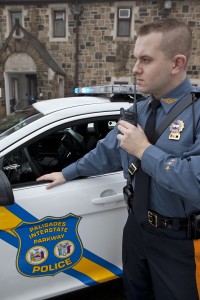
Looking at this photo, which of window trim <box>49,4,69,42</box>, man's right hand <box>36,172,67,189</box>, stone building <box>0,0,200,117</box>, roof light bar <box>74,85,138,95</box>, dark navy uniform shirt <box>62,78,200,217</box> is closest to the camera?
dark navy uniform shirt <box>62,78,200,217</box>

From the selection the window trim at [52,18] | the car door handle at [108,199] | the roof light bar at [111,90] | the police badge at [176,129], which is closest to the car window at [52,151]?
the roof light bar at [111,90]

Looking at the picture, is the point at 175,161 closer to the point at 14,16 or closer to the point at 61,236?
the point at 61,236

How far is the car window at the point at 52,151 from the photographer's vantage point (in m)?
1.77

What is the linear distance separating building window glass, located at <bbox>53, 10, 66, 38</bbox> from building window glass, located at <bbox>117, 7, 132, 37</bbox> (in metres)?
2.49

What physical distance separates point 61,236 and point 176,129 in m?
1.01

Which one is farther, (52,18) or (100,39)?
(52,18)

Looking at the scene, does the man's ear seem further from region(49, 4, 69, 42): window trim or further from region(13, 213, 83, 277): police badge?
region(49, 4, 69, 42): window trim

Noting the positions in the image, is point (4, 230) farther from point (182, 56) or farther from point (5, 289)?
point (182, 56)

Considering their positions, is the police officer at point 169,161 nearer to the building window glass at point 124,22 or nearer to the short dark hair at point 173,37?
the short dark hair at point 173,37

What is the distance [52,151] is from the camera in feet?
7.48

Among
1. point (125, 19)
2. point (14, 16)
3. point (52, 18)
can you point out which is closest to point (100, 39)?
point (125, 19)

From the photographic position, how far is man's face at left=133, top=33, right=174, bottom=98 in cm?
119

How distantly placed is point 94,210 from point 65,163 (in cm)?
52

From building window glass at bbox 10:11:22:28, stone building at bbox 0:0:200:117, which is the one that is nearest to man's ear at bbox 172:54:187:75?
stone building at bbox 0:0:200:117
